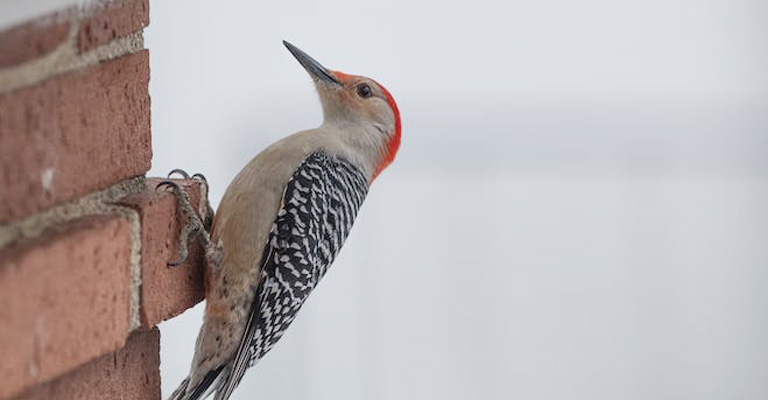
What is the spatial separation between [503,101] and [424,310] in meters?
0.75

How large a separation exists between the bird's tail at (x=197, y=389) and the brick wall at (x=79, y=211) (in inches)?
17.3

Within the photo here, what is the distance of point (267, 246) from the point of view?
1.68 metres

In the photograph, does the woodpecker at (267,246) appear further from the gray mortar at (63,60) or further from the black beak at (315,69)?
the gray mortar at (63,60)

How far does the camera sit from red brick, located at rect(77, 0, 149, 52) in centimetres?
87

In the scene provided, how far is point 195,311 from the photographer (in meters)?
3.23

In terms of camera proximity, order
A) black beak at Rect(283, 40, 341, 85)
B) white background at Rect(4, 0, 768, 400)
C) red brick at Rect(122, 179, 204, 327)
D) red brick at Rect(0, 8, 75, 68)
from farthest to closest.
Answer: white background at Rect(4, 0, 768, 400) < black beak at Rect(283, 40, 341, 85) < red brick at Rect(122, 179, 204, 327) < red brick at Rect(0, 8, 75, 68)

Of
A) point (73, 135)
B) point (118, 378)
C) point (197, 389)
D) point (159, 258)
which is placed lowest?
point (197, 389)

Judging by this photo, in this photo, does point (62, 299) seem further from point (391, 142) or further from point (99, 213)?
point (391, 142)

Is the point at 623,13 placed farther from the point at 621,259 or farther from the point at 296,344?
the point at 296,344

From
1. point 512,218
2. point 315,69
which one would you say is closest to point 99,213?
point 315,69

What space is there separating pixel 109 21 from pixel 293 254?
81 cm

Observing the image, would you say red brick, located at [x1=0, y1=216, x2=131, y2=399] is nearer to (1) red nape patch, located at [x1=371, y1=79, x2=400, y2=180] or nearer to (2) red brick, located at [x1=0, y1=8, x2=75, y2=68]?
(2) red brick, located at [x1=0, y1=8, x2=75, y2=68]

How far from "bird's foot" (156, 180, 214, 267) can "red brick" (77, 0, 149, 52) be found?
0.17 metres

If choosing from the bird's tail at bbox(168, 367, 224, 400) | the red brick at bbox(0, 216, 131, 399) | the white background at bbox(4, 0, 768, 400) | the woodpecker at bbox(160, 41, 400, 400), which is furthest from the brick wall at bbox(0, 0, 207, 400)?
the white background at bbox(4, 0, 768, 400)
